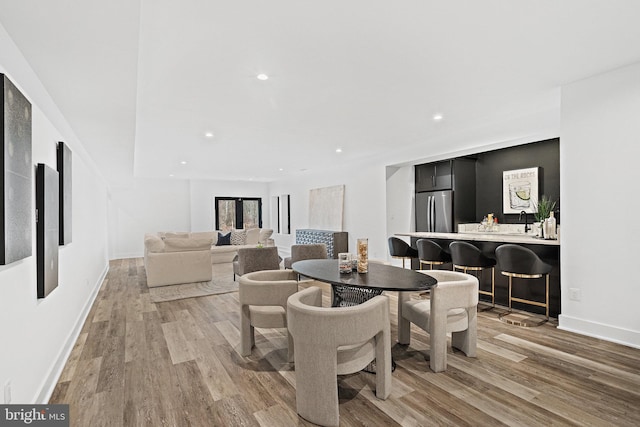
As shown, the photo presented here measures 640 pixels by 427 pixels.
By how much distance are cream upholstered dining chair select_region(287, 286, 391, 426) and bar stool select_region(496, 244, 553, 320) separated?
8.10 feet

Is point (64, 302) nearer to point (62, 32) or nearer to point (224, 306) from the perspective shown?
point (224, 306)

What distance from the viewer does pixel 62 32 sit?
5.92 feet

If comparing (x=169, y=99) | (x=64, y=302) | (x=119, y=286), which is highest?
(x=169, y=99)

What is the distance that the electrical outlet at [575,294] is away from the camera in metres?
3.47

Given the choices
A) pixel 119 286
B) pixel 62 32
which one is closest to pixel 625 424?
pixel 62 32

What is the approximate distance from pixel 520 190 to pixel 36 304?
6214mm

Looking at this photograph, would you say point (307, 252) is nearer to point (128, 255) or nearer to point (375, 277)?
point (375, 277)

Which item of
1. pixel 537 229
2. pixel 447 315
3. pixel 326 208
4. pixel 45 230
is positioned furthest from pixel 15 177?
pixel 326 208

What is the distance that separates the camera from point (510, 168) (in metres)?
5.68

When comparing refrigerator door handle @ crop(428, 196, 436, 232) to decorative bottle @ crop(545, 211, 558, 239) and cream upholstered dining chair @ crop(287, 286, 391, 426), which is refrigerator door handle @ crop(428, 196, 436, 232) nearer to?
decorative bottle @ crop(545, 211, 558, 239)

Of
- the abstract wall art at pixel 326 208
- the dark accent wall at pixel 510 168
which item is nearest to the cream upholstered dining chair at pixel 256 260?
the abstract wall art at pixel 326 208

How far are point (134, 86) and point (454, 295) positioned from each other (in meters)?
3.05

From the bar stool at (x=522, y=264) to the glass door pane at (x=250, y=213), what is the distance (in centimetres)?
982

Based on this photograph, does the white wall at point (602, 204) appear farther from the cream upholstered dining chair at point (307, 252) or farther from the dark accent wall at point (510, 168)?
the cream upholstered dining chair at point (307, 252)
